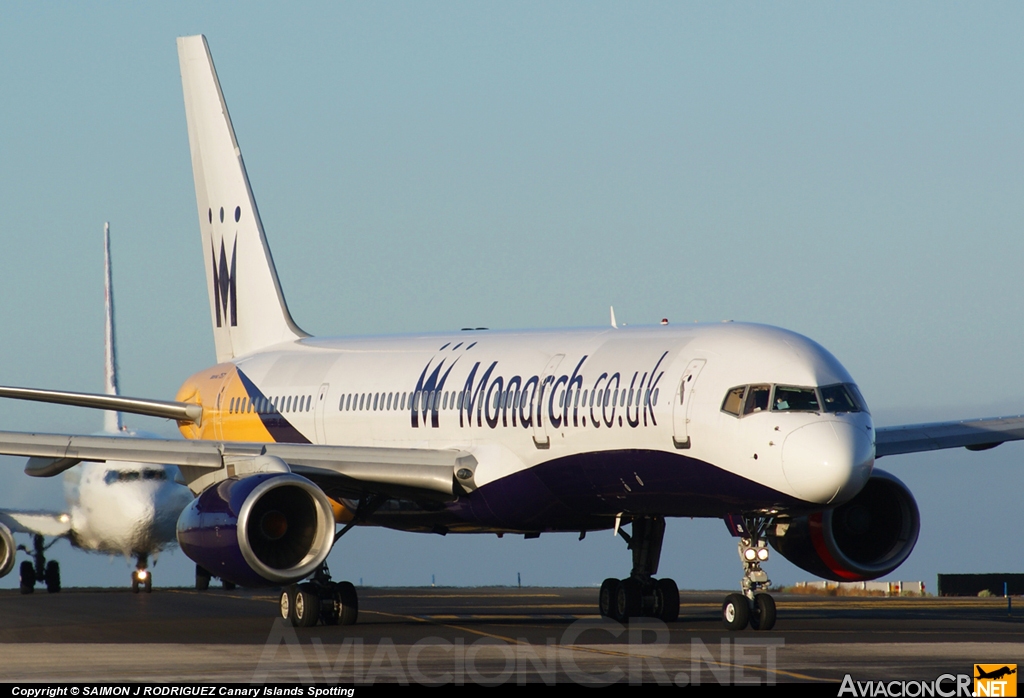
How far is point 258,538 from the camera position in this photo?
76.6ft

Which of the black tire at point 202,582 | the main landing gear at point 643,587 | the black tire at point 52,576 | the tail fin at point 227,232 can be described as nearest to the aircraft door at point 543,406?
the main landing gear at point 643,587

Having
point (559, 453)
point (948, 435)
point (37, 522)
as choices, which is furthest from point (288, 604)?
point (37, 522)

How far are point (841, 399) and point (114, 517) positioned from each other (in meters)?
22.9

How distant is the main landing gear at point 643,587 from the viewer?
25625 mm

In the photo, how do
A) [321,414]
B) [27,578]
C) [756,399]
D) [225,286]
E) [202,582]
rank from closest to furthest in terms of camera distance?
[756,399], [321,414], [225,286], [202,582], [27,578]

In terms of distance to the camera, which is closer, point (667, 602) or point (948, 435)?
point (667, 602)

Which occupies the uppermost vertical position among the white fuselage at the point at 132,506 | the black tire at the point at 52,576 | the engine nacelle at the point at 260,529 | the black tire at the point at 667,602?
the engine nacelle at the point at 260,529

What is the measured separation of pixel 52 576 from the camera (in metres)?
43.8

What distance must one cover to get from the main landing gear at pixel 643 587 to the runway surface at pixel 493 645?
1.28 ft

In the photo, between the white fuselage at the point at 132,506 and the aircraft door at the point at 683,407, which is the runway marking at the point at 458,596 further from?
the aircraft door at the point at 683,407

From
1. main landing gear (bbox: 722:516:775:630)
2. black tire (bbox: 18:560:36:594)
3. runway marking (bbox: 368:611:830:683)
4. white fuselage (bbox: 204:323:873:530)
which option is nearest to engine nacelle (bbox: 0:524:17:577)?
black tire (bbox: 18:560:36:594)

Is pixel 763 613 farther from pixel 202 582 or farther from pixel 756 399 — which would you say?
pixel 202 582

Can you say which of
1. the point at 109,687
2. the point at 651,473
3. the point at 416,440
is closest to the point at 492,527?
the point at 416,440

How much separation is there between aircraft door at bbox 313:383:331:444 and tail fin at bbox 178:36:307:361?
150 inches
